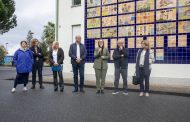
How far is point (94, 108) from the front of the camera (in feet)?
30.3

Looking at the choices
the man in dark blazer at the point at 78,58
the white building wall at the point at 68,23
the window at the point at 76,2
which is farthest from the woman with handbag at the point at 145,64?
the window at the point at 76,2

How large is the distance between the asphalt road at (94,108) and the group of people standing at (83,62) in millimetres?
1050

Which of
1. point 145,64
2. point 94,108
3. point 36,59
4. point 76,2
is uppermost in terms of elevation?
point 76,2

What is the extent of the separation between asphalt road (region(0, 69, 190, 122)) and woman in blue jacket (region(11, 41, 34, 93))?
176cm

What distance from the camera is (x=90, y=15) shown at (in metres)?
19.6

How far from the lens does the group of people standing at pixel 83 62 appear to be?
12.4 m

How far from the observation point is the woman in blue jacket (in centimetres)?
1351


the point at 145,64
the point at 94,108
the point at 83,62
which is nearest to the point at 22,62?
the point at 83,62

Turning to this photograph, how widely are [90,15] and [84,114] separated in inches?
465

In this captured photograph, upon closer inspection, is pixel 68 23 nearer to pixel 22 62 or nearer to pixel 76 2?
pixel 76 2

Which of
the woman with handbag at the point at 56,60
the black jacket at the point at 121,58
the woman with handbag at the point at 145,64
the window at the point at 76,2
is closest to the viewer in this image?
the woman with handbag at the point at 145,64

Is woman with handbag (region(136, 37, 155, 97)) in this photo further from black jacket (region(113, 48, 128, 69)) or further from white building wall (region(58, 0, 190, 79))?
white building wall (region(58, 0, 190, 79))

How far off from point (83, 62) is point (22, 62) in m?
2.15

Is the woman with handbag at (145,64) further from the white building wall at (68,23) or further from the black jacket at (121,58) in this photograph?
the white building wall at (68,23)
